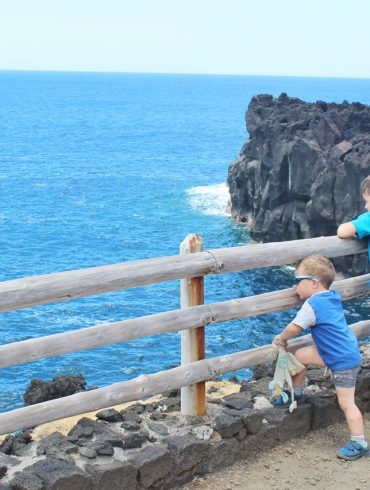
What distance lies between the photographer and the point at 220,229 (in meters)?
64.1

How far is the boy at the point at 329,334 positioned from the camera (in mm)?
7531

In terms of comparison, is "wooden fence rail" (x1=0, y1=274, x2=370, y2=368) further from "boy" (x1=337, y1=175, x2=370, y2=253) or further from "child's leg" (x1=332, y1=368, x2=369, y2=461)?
"child's leg" (x1=332, y1=368, x2=369, y2=461)

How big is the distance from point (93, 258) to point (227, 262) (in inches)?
1934

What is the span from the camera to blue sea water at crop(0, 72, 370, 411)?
36312 mm

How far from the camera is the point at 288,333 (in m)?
7.69

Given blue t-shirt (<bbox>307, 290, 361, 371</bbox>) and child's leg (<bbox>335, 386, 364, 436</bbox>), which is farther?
child's leg (<bbox>335, 386, 364, 436</bbox>)

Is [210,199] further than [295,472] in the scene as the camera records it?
Yes

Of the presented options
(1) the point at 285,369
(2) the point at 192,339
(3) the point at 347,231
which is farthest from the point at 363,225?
(2) the point at 192,339

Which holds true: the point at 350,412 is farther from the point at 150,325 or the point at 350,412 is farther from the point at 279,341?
the point at 150,325

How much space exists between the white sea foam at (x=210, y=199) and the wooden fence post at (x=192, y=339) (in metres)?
62.6

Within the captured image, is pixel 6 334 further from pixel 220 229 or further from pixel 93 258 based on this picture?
pixel 220 229

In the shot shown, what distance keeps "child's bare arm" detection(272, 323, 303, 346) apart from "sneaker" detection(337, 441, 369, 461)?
121cm

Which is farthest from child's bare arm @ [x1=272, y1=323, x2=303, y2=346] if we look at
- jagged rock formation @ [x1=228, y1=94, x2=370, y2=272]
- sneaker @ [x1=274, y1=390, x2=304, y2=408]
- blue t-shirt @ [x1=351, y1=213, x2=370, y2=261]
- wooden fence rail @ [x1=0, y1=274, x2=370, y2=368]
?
jagged rock formation @ [x1=228, y1=94, x2=370, y2=272]

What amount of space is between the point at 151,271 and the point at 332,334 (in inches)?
74.5
